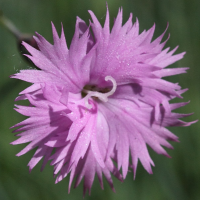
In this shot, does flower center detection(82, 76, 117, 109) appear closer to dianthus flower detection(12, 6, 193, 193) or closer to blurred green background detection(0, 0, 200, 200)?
dianthus flower detection(12, 6, 193, 193)

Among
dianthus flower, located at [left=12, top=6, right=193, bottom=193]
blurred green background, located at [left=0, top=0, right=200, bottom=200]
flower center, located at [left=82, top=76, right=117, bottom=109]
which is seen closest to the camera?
dianthus flower, located at [left=12, top=6, right=193, bottom=193]

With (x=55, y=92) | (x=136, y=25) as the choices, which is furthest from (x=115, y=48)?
(x=55, y=92)

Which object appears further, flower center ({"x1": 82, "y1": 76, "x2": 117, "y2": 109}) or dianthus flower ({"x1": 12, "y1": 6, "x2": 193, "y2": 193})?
flower center ({"x1": 82, "y1": 76, "x2": 117, "y2": 109})

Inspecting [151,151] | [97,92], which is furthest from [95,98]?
[151,151]

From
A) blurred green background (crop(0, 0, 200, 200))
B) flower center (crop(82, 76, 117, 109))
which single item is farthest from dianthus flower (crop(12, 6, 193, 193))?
blurred green background (crop(0, 0, 200, 200))

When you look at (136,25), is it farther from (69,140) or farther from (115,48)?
(69,140)
